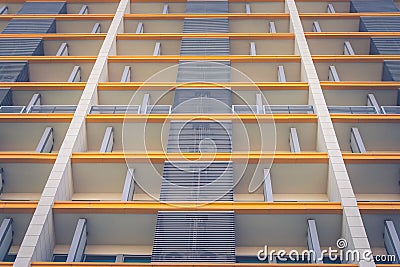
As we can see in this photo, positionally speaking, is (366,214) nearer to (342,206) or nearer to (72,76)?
(342,206)

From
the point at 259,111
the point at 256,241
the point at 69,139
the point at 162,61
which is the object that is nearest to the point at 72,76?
the point at 162,61

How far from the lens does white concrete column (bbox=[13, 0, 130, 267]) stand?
2119 cm

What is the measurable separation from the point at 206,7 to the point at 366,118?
1746 centimetres

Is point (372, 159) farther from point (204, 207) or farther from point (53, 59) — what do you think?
point (53, 59)

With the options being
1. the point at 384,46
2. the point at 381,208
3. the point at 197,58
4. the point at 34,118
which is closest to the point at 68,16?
the point at 197,58

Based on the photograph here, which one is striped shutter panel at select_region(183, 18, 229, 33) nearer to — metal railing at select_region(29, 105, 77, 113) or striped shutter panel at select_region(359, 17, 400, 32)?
striped shutter panel at select_region(359, 17, 400, 32)

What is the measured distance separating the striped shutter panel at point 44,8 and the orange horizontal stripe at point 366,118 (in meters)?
23.7

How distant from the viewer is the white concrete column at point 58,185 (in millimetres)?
21188

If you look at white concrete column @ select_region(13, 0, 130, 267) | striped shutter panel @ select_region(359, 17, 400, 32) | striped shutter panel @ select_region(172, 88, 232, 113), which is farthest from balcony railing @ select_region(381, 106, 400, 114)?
white concrete column @ select_region(13, 0, 130, 267)

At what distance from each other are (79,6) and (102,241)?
25776 mm

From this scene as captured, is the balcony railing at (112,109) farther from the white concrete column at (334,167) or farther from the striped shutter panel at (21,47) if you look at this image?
the white concrete column at (334,167)

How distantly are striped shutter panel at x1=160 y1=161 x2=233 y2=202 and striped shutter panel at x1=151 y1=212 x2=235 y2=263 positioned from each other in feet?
3.50

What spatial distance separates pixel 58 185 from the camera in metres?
24.0

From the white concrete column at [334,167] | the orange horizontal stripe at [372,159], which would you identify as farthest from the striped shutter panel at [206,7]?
the orange horizontal stripe at [372,159]
